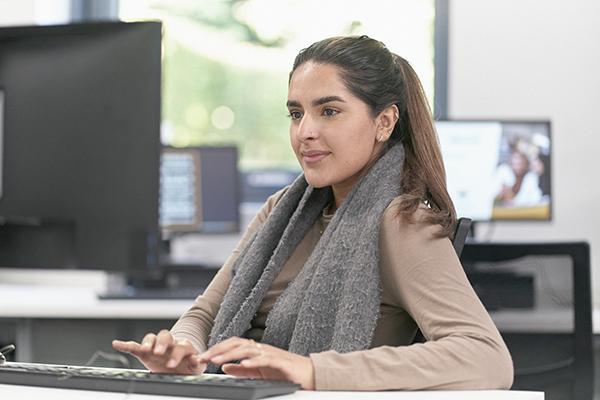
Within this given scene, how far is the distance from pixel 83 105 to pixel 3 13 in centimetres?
182

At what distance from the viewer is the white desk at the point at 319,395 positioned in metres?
1.26

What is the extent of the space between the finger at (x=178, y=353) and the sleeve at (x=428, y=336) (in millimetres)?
201

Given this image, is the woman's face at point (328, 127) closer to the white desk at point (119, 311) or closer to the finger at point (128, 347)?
the finger at point (128, 347)

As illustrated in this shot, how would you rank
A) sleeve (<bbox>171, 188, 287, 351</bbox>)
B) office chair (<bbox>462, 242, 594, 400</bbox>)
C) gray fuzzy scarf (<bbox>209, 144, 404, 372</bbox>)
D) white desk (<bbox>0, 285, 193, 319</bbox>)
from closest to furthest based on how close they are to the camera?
gray fuzzy scarf (<bbox>209, 144, 404, 372</bbox>) → sleeve (<bbox>171, 188, 287, 351</bbox>) → office chair (<bbox>462, 242, 594, 400</bbox>) → white desk (<bbox>0, 285, 193, 319</bbox>)

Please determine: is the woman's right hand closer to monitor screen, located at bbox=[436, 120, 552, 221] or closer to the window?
monitor screen, located at bbox=[436, 120, 552, 221]

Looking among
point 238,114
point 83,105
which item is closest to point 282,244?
point 83,105

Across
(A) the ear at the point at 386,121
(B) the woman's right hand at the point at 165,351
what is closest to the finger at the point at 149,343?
(B) the woman's right hand at the point at 165,351

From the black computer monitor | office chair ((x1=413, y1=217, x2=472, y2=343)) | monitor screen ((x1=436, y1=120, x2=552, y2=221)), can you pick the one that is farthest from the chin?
monitor screen ((x1=436, y1=120, x2=552, y2=221))

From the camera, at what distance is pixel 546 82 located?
3701 mm

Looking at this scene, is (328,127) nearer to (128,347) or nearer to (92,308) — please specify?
(128,347)

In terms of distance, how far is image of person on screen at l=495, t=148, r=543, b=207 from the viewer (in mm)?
3416

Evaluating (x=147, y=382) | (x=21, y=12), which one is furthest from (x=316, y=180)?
(x=21, y=12)

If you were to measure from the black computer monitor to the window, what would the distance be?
5.53 ft

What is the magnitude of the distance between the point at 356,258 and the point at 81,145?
2.94 feet
